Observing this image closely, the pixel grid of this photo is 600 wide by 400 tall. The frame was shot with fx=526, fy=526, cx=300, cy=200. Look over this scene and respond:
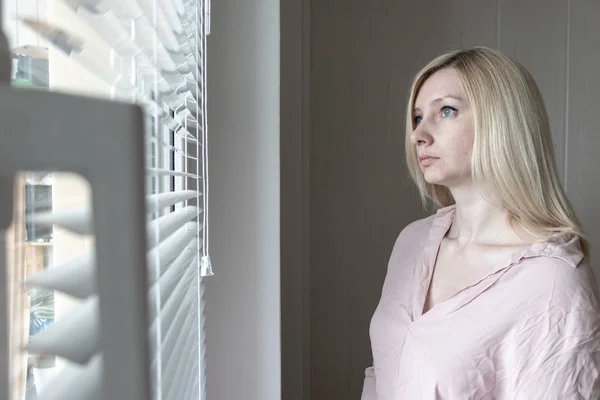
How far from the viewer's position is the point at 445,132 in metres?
1.08

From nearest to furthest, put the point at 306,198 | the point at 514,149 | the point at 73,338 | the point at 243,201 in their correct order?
the point at 73,338 → the point at 243,201 → the point at 514,149 → the point at 306,198

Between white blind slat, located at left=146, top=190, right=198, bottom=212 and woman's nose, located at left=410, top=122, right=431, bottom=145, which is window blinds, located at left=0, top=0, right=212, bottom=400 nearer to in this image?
white blind slat, located at left=146, top=190, right=198, bottom=212

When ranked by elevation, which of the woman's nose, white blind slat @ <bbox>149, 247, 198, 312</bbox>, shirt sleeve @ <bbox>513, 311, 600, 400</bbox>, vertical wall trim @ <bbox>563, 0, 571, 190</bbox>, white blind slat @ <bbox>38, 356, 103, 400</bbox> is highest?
vertical wall trim @ <bbox>563, 0, 571, 190</bbox>

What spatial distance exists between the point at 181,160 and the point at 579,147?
1511mm

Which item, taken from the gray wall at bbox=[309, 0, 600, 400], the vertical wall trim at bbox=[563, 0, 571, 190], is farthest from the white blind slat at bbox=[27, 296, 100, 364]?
the vertical wall trim at bbox=[563, 0, 571, 190]

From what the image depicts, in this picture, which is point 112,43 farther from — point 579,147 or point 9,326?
point 579,147

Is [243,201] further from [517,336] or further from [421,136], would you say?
[517,336]

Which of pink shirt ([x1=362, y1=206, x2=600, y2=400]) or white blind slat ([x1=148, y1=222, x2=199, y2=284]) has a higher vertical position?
white blind slat ([x1=148, y1=222, x2=199, y2=284])

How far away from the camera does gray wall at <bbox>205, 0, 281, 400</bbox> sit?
887 mm

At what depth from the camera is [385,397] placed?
1.20 m

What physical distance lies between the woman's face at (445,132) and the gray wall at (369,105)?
0.56 meters

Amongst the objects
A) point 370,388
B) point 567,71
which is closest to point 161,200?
point 370,388

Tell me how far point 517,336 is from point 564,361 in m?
0.08

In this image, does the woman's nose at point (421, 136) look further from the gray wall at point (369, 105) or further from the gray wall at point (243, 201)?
the gray wall at point (369, 105)
